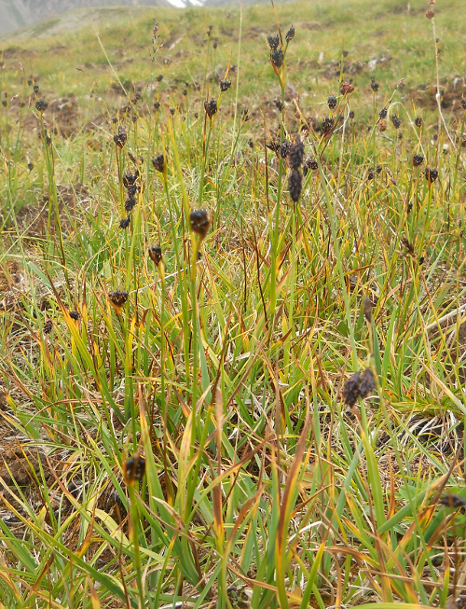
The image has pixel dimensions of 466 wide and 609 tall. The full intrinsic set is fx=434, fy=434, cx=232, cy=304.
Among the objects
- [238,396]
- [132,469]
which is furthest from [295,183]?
[238,396]

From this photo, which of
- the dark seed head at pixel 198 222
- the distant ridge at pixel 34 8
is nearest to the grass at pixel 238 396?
the dark seed head at pixel 198 222

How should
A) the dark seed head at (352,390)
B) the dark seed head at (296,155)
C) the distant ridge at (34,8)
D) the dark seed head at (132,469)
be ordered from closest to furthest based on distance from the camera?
the dark seed head at (132,469) → the dark seed head at (352,390) → the dark seed head at (296,155) → the distant ridge at (34,8)

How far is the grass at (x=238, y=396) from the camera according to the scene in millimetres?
835

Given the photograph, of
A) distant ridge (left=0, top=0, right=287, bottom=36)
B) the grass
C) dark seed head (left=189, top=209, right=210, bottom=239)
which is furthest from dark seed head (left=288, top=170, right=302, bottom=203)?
distant ridge (left=0, top=0, right=287, bottom=36)

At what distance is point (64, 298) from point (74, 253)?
0.39m

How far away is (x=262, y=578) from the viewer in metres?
0.84

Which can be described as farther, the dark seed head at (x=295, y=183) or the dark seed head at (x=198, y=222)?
the dark seed head at (x=295, y=183)

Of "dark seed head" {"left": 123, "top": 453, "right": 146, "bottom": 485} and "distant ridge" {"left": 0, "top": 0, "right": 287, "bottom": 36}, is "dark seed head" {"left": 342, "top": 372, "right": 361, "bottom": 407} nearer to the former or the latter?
"dark seed head" {"left": 123, "top": 453, "right": 146, "bottom": 485}

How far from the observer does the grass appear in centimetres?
83

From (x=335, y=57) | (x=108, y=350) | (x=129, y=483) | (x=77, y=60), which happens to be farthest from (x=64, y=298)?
(x=77, y=60)

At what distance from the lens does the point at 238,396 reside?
4.16 ft

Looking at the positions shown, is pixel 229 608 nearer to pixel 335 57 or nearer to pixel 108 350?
pixel 108 350

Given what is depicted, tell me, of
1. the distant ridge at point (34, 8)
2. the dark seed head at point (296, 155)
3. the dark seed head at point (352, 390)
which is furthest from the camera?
the distant ridge at point (34, 8)

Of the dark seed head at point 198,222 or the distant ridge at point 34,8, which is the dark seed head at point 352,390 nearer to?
the dark seed head at point 198,222
